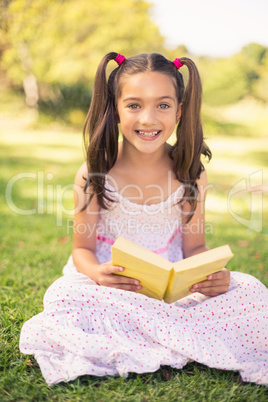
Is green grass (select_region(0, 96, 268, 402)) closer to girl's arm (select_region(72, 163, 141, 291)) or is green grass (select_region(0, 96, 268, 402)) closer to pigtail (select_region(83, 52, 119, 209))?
girl's arm (select_region(72, 163, 141, 291))

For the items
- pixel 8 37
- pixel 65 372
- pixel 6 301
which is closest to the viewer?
pixel 65 372

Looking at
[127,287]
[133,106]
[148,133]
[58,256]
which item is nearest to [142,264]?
[127,287]

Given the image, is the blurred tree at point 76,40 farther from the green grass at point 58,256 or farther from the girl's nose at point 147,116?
the girl's nose at point 147,116

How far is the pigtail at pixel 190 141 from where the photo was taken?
6.98 feet

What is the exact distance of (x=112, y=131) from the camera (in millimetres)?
2141

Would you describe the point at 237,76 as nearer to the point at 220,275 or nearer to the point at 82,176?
the point at 82,176

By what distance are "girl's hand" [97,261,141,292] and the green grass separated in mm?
352

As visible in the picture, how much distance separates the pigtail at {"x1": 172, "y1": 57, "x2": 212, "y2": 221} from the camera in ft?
6.98

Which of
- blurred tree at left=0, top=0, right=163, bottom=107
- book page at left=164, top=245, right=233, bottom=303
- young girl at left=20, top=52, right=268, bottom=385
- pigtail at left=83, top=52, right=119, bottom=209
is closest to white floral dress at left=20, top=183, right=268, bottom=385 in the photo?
young girl at left=20, top=52, right=268, bottom=385

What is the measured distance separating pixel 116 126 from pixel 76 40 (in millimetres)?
10208

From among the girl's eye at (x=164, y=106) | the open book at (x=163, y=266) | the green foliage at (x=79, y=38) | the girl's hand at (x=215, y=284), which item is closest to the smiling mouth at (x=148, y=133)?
the girl's eye at (x=164, y=106)

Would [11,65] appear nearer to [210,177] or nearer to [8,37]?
[8,37]

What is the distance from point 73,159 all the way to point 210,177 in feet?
7.77

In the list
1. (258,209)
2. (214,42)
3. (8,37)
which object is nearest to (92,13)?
(8,37)
